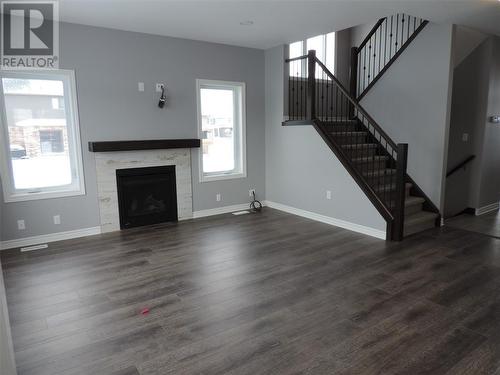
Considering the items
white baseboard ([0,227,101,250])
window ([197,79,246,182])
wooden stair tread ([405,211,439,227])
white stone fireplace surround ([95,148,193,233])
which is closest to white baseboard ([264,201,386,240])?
wooden stair tread ([405,211,439,227])

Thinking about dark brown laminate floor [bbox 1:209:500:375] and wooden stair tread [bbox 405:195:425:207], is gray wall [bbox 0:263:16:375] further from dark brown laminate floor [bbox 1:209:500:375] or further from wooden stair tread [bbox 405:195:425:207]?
wooden stair tread [bbox 405:195:425:207]

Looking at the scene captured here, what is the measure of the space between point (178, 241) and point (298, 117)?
122 inches

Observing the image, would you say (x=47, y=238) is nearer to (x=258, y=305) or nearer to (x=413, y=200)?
(x=258, y=305)

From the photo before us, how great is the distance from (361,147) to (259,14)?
2564 millimetres

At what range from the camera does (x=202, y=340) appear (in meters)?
2.41

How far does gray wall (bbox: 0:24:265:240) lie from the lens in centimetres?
444

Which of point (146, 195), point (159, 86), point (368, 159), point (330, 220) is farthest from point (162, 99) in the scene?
point (368, 159)

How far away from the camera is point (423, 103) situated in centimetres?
500

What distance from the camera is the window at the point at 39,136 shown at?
418cm

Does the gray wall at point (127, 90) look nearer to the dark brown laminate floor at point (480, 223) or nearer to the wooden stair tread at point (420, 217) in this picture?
the wooden stair tread at point (420, 217)

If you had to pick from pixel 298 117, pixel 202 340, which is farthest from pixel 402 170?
pixel 202 340

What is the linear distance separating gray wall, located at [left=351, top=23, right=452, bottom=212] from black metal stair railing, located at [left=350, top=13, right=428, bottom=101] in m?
0.27

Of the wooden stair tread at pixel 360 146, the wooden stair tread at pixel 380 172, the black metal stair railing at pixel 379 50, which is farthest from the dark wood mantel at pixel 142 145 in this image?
the black metal stair railing at pixel 379 50

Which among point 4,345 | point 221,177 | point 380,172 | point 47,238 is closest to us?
point 4,345
